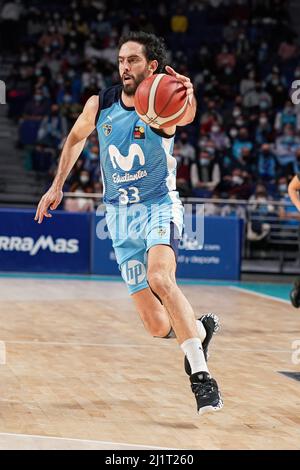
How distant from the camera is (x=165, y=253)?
21.4ft

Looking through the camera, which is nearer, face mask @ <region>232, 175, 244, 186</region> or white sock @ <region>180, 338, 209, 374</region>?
white sock @ <region>180, 338, 209, 374</region>

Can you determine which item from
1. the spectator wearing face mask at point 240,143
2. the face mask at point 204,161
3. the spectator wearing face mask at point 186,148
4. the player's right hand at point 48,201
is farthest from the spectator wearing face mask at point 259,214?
the player's right hand at point 48,201

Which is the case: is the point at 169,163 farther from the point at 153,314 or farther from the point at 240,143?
the point at 240,143

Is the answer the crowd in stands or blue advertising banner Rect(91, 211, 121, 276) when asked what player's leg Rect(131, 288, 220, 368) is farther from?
the crowd in stands

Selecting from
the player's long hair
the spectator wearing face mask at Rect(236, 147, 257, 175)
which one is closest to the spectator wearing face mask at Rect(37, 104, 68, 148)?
the spectator wearing face mask at Rect(236, 147, 257, 175)

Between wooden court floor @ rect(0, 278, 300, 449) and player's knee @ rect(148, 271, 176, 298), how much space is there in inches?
32.3

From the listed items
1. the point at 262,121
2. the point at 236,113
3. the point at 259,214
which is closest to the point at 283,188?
the point at 259,214

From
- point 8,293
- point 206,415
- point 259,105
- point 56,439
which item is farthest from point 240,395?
point 259,105

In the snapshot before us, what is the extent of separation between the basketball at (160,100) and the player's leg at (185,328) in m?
0.93

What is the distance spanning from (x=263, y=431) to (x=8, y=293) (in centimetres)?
916

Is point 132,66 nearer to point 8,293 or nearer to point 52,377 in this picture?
point 52,377

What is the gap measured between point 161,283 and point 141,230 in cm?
75

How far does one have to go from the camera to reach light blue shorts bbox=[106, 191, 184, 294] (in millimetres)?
6715

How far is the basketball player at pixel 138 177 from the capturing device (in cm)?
668
